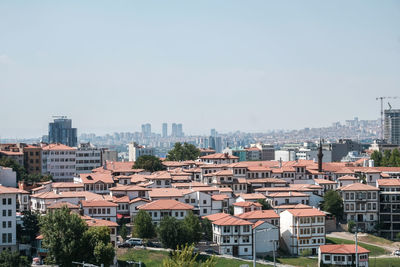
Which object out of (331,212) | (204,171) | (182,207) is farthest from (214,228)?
(204,171)

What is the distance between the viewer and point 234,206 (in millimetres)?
72438

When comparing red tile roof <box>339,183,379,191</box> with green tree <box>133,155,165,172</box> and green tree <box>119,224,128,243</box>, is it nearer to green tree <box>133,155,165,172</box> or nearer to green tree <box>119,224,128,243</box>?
green tree <box>133,155,165,172</box>

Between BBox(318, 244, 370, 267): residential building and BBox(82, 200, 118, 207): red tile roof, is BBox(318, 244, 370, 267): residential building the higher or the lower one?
the lower one

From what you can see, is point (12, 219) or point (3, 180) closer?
point (12, 219)

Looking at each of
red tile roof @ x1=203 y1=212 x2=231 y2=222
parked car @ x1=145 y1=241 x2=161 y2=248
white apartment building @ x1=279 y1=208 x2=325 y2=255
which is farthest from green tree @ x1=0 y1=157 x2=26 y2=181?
white apartment building @ x1=279 y1=208 x2=325 y2=255

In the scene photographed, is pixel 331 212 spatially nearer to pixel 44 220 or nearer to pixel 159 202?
pixel 159 202

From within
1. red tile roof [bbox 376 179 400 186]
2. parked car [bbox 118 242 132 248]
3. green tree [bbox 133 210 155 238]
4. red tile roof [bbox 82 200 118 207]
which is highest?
red tile roof [bbox 376 179 400 186]

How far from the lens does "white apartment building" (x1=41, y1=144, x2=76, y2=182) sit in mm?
104688

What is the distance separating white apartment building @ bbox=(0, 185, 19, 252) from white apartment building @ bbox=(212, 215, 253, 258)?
16539mm

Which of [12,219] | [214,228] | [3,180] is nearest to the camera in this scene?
[12,219]

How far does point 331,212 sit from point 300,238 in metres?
9.31

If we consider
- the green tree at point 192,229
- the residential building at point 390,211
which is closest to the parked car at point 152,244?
the green tree at point 192,229

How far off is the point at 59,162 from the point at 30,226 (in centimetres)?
4408

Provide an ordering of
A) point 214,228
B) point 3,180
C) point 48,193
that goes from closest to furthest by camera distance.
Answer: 1. point 214,228
2. point 48,193
3. point 3,180
